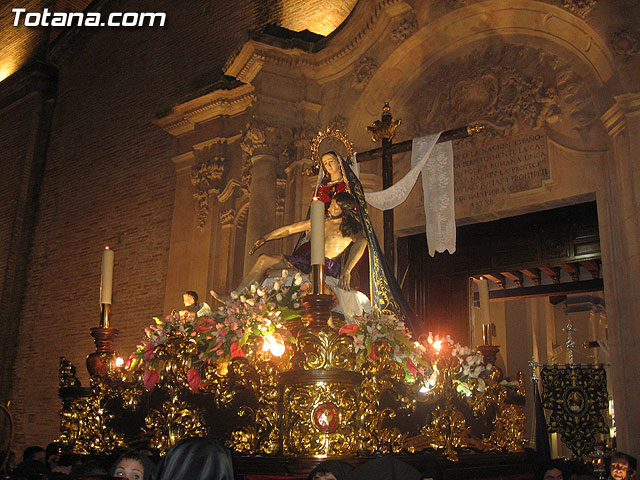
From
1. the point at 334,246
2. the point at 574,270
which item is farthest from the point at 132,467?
the point at 574,270

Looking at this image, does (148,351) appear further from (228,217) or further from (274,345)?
(228,217)

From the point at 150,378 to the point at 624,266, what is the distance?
4632 mm

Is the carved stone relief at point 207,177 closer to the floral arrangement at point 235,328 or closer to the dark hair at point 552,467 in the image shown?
the floral arrangement at point 235,328

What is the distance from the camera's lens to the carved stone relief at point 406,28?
847 cm

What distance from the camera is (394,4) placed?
8375 mm

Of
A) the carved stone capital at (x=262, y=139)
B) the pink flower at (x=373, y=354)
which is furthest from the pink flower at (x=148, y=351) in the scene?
the carved stone capital at (x=262, y=139)

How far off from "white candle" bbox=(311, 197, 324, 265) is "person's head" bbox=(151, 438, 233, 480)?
1673mm

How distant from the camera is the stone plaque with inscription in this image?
303 inches

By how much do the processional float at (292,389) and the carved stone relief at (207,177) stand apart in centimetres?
543

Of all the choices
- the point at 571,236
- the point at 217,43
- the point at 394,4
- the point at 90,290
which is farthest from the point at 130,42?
the point at 571,236

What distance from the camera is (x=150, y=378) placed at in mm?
4320

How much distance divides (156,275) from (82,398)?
753 centimetres

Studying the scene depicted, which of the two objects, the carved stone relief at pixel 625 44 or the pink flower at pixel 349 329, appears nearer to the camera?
the pink flower at pixel 349 329

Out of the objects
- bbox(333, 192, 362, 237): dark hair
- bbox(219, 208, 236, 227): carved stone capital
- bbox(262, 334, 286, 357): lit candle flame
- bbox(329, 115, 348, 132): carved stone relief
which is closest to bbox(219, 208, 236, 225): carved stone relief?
bbox(219, 208, 236, 227): carved stone capital
